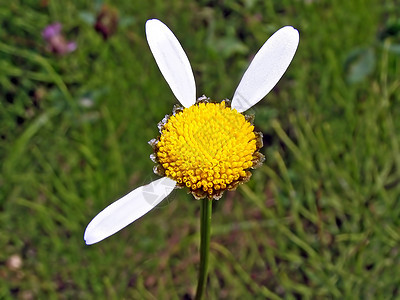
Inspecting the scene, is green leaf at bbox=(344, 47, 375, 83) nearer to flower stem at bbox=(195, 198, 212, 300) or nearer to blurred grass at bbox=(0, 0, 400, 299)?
blurred grass at bbox=(0, 0, 400, 299)

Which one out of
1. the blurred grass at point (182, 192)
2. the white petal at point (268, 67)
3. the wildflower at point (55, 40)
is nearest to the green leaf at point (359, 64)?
the blurred grass at point (182, 192)

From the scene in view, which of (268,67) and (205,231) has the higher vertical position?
(268,67)

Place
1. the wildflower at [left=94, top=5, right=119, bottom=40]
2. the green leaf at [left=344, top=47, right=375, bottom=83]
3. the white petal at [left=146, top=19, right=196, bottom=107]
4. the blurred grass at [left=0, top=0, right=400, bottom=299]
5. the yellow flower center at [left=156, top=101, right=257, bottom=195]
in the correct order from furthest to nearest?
the wildflower at [left=94, top=5, right=119, bottom=40] → the green leaf at [left=344, top=47, right=375, bottom=83] → the blurred grass at [left=0, top=0, right=400, bottom=299] → the white petal at [left=146, top=19, right=196, bottom=107] → the yellow flower center at [left=156, top=101, right=257, bottom=195]

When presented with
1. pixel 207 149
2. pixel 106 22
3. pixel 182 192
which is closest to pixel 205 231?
pixel 207 149

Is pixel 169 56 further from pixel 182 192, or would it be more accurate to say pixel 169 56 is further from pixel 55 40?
pixel 55 40

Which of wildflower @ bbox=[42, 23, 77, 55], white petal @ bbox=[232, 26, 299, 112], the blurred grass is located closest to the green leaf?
the blurred grass

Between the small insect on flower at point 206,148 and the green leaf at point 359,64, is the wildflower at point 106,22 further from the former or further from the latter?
the small insect on flower at point 206,148
